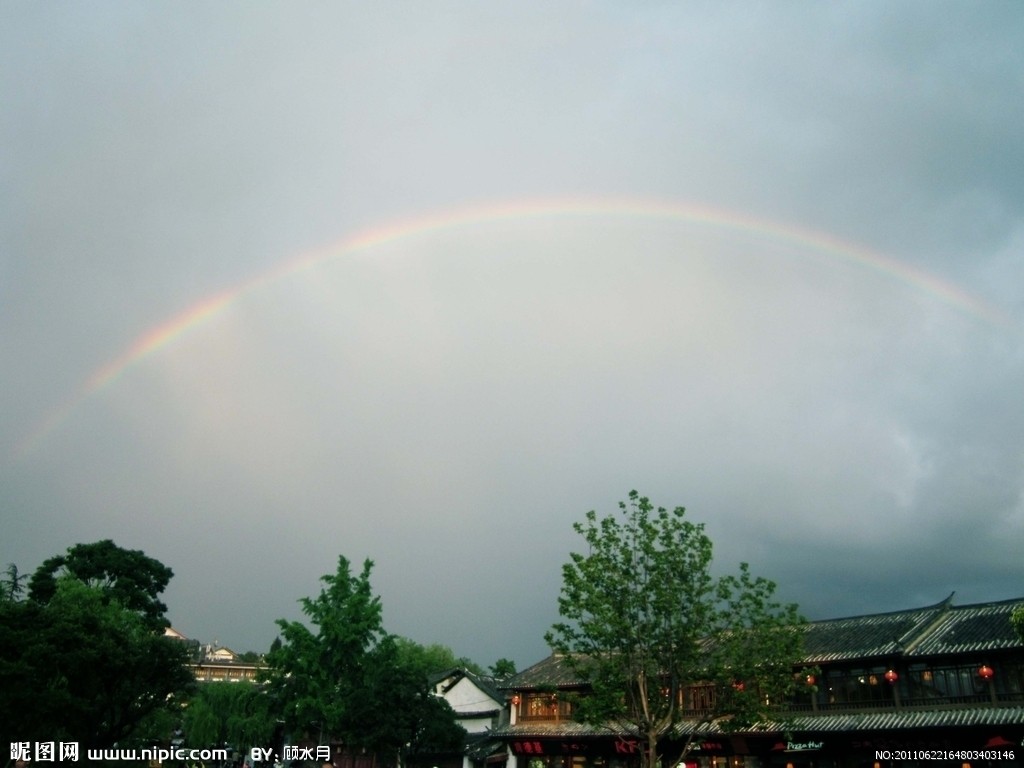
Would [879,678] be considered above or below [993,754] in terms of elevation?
above

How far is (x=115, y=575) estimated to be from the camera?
2483 inches

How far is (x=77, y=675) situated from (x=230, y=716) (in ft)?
93.2

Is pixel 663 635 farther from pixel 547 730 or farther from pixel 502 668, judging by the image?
pixel 502 668

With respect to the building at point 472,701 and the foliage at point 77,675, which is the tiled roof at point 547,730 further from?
the foliage at point 77,675

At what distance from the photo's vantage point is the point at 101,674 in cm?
3469

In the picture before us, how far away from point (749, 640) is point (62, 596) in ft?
132

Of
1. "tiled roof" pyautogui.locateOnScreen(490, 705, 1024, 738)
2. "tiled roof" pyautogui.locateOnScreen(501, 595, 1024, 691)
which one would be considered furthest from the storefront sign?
"tiled roof" pyautogui.locateOnScreen(501, 595, 1024, 691)

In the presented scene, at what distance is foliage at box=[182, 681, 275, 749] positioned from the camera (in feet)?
182

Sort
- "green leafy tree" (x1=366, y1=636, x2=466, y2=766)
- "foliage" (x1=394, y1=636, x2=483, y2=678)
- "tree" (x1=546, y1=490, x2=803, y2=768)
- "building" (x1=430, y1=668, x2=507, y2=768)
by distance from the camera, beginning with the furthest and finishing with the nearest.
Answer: "foliage" (x1=394, y1=636, x2=483, y2=678) → "building" (x1=430, y1=668, x2=507, y2=768) → "green leafy tree" (x1=366, y1=636, x2=466, y2=766) → "tree" (x1=546, y1=490, x2=803, y2=768)

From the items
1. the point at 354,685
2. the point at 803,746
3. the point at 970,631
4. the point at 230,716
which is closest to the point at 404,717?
the point at 354,685

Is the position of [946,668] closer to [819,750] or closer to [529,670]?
[819,750]

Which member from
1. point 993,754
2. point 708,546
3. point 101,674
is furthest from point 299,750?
point 993,754

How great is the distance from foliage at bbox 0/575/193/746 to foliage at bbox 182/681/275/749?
16.1 m

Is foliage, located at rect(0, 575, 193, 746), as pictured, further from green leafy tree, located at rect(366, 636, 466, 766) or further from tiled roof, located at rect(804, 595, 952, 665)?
tiled roof, located at rect(804, 595, 952, 665)
